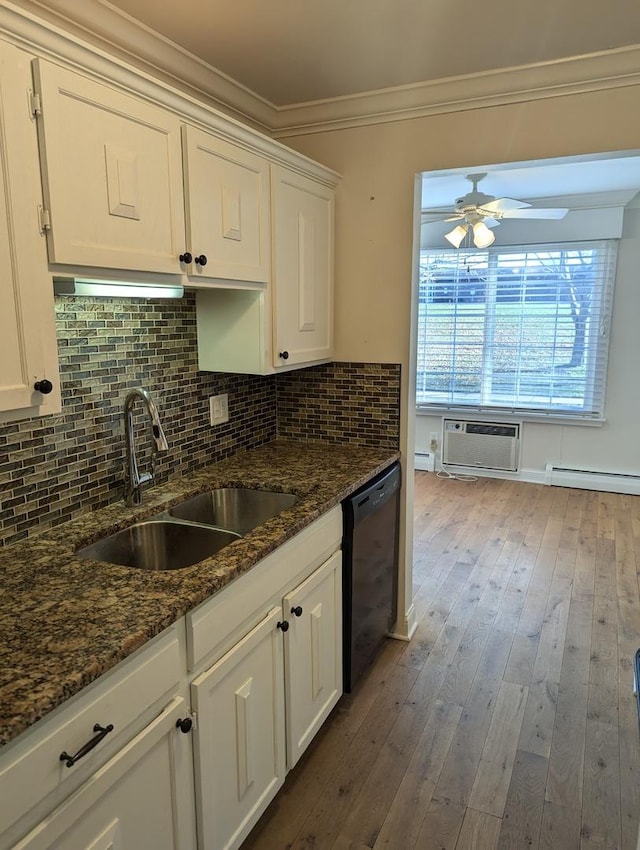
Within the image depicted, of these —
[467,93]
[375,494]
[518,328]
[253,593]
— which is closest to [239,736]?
[253,593]

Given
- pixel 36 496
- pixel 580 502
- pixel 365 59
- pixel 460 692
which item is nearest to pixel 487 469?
pixel 580 502

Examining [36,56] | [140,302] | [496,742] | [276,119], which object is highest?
[276,119]

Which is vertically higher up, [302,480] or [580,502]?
[302,480]

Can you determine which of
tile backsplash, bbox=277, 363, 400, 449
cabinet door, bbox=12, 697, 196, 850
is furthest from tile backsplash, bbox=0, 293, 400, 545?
cabinet door, bbox=12, 697, 196, 850

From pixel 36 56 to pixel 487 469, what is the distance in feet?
16.7

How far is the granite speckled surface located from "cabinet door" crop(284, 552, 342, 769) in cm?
26

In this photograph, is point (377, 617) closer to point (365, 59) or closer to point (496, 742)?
point (496, 742)

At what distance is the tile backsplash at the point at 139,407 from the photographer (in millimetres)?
1617

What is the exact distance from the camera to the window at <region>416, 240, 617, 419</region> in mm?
5047

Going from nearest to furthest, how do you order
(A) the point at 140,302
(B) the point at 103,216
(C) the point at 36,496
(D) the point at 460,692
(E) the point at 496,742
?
(B) the point at 103,216, (C) the point at 36,496, (A) the point at 140,302, (E) the point at 496,742, (D) the point at 460,692

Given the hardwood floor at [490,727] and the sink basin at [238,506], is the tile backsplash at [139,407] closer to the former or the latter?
the sink basin at [238,506]

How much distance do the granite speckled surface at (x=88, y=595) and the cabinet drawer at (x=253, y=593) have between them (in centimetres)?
6

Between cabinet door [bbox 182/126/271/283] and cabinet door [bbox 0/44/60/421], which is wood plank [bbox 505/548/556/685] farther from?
cabinet door [bbox 0/44/60/421]

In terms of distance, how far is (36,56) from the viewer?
1.20 meters
